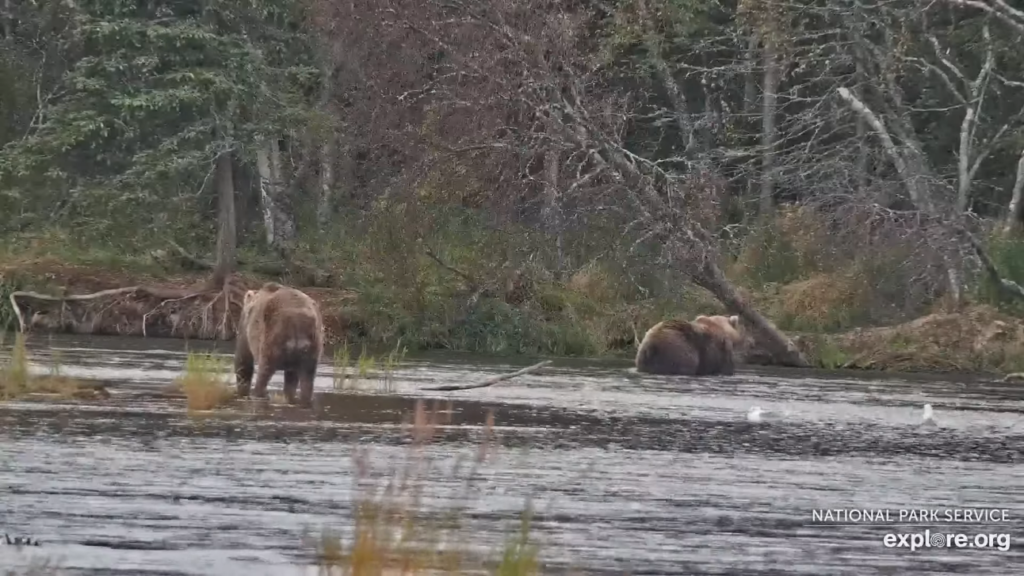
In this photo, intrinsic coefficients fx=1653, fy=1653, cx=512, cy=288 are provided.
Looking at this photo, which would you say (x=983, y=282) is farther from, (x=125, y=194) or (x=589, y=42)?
(x=125, y=194)

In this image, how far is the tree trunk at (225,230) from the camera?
2733 cm

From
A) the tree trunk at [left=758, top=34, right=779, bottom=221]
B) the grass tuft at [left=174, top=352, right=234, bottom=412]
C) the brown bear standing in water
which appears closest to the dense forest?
the tree trunk at [left=758, top=34, right=779, bottom=221]

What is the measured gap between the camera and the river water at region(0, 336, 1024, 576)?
23.6 ft

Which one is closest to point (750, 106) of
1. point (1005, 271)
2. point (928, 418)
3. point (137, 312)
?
point (1005, 271)

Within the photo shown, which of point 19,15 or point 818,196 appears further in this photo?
point 19,15

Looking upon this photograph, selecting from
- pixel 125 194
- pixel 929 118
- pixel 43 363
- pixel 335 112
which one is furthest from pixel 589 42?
pixel 43 363

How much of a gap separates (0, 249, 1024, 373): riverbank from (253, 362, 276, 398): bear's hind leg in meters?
11.1

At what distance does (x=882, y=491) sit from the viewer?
31.7 ft

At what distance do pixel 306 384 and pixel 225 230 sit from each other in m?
15.2

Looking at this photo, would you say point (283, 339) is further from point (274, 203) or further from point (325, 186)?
point (325, 186)

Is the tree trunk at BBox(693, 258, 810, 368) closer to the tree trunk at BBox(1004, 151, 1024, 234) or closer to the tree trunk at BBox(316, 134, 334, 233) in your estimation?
the tree trunk at BBox(1004, 151, 1024, 234)

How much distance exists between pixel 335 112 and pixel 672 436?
64.5ft

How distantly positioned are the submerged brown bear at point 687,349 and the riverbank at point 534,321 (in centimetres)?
371

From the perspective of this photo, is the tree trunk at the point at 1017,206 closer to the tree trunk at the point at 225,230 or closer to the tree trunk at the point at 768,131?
the tree trunk at the point at 768,131
